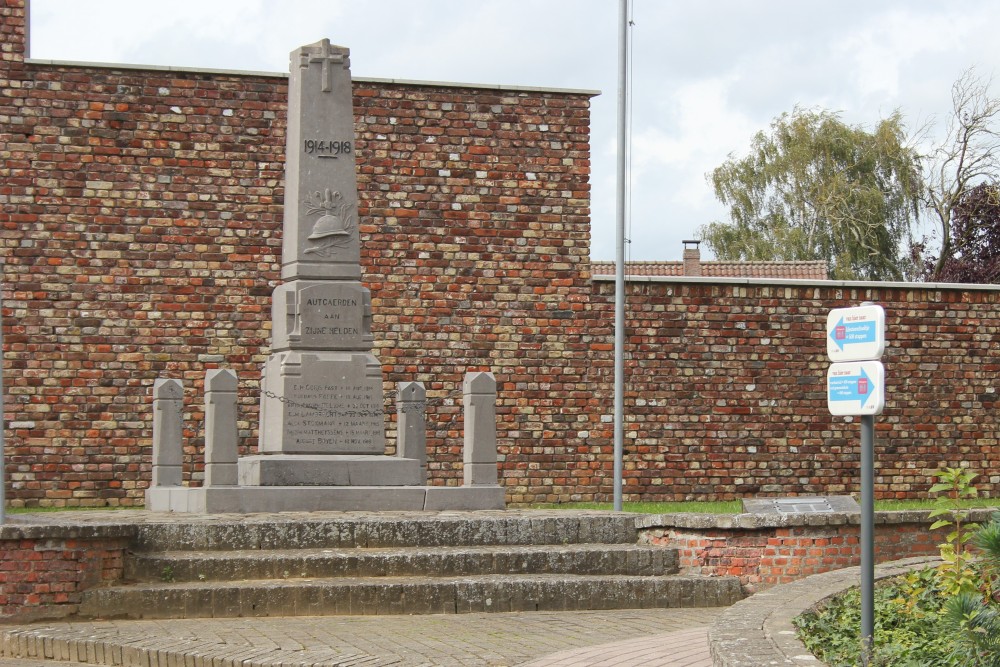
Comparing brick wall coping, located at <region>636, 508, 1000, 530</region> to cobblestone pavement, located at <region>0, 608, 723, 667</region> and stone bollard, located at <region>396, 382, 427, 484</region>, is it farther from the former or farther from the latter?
stone bollard, located at <region>396, 382, 427, 484</region>

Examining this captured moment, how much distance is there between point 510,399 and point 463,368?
2.41 feet

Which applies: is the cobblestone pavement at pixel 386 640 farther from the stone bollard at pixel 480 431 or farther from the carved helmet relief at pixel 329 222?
the carved helmet relief at pixel 329 222

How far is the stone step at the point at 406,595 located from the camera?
1056 centimetres

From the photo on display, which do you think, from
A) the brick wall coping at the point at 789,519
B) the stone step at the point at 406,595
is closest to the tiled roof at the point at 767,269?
the brick wall coping at the point at 789,519

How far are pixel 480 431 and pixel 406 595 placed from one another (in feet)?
11.8

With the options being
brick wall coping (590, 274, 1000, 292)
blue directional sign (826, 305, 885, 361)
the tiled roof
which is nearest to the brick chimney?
the tiled roof

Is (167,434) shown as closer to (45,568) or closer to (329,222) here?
(329,222)

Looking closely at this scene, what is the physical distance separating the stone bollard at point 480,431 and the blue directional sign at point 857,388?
7.15m

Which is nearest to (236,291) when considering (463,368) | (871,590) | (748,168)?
(463,368)

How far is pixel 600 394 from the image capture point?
769 inches

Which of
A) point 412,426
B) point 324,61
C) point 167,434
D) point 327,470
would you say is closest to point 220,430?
point 327,470

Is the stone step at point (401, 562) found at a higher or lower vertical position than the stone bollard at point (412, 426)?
lower

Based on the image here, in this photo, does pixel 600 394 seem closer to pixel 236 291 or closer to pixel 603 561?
pixel 236 291

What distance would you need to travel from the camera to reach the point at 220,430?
44.3 ft
